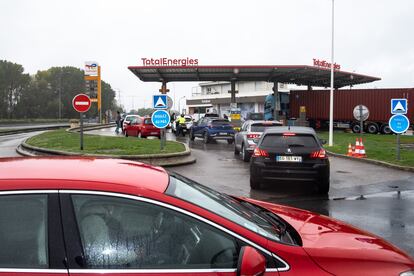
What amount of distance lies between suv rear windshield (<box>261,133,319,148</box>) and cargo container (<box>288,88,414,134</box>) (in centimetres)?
2719

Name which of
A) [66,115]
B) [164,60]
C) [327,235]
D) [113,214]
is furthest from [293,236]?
[66,115]

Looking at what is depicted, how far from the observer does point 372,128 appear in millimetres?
36344

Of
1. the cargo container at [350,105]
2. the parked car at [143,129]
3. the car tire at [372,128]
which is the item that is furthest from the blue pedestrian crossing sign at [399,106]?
the car tire at [372,128]

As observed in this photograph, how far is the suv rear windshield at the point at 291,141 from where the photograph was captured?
9.61 m

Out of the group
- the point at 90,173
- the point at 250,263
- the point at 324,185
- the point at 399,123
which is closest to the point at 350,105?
the point at 399,123

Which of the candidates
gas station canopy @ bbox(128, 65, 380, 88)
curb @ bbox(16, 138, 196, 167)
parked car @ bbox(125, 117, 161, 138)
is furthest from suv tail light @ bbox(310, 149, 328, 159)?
gas station canopy @ bbox(128, 65, 380, 88)

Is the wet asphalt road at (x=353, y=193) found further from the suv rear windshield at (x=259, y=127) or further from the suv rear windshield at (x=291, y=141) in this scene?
the suv rear windshield at (x=259, y=127)

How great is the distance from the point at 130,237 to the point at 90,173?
0.51m

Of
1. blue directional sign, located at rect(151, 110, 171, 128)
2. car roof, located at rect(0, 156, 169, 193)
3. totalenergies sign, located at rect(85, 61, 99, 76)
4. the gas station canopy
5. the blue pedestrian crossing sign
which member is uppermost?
totalenergies sign, located at rect(85, 61, 99, 76)

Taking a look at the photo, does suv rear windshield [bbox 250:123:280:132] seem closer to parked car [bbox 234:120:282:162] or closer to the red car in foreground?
parked car [bbox 234:120:282:162]

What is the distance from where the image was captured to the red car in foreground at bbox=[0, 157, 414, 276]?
7.39 feet

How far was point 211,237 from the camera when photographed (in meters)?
2.40

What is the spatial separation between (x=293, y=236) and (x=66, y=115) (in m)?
106

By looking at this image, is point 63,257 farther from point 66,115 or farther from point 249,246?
point 66,115
